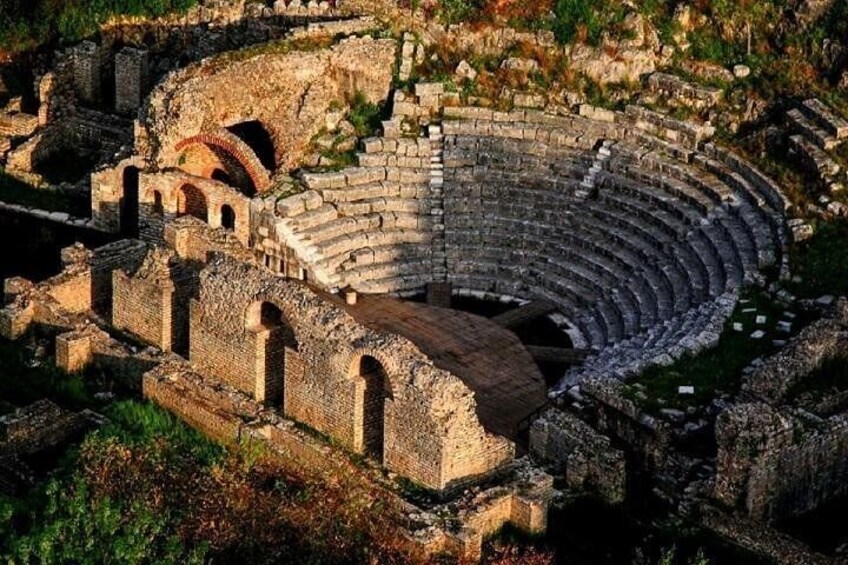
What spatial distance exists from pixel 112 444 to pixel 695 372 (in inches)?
372

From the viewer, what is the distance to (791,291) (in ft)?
134

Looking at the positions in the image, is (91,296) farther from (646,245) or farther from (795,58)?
(795,58)

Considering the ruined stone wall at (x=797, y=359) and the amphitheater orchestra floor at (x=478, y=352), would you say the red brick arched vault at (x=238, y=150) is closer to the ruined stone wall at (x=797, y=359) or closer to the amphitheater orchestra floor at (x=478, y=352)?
the amphitheater orchestra floor at (x=478, y=352)

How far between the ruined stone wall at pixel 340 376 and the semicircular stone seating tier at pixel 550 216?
6093 millimetres

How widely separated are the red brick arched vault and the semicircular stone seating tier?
83 cm

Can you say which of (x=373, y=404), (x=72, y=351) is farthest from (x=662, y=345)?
(x=72, y=351)

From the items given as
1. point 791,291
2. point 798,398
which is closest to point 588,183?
point 791,291

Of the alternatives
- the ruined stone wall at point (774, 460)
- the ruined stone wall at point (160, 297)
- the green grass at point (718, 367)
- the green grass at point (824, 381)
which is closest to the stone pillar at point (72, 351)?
the ruined stone wall at point (160, 297)

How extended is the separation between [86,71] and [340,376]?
16102 mm

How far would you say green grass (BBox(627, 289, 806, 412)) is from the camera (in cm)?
3784

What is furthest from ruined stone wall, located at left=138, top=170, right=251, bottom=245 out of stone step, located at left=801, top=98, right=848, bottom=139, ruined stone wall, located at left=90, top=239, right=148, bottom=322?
stone step, located at left=801, top=98, right=848, bottom=139

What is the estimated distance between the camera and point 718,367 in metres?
38.8

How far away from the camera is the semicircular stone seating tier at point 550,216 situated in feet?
141

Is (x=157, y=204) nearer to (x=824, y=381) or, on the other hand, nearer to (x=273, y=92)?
(x=273, y=92)
